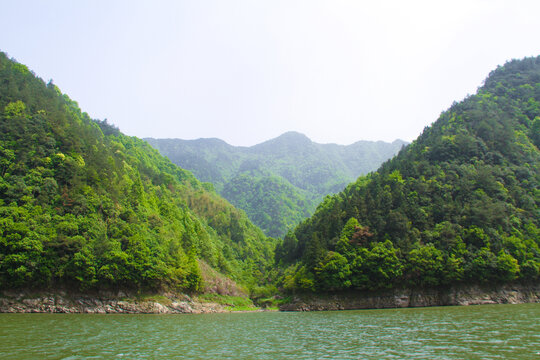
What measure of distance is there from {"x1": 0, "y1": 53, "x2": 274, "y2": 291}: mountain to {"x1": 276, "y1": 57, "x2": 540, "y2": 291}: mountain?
3623 centimetres

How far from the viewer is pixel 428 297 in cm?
7431

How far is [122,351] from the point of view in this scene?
24.3 metres

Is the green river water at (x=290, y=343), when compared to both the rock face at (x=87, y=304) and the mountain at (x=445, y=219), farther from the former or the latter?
the mountain at (x=445, y=219)

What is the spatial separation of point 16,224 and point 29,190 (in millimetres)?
10377

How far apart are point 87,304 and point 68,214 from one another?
19.1 m

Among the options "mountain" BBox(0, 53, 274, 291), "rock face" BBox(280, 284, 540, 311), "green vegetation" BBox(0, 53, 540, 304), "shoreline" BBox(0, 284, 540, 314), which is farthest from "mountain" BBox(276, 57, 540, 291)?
"mountain" BBox(0, 53, 274, 291)

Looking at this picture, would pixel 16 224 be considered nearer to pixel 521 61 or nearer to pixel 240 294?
pixel 240 294

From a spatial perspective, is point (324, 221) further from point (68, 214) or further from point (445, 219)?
point (68, 214)

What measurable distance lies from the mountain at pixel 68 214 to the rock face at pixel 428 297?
34500 mm

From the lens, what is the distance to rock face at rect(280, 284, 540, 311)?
233 ft

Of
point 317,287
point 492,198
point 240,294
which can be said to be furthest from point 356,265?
point 240,294

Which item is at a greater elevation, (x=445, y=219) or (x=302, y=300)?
(x=445, y=219)

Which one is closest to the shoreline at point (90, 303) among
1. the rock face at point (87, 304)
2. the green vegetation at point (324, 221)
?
the rock face at point (87, 304)

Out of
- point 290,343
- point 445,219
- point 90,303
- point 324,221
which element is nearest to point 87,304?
point 90,303
